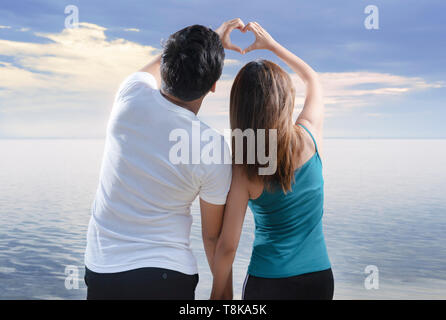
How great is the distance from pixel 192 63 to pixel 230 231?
0.63m

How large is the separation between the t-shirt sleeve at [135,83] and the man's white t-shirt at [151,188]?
0.12 feet

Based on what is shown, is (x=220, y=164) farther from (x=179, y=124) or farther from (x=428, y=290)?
(x=428, y=290)

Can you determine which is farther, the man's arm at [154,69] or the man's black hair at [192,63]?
the man's arm at [154,69]

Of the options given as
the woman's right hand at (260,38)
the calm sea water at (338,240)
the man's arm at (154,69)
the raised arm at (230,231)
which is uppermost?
the woman's right hand at (260,38)

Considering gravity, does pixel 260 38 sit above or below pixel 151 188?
above

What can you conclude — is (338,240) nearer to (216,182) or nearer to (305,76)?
(305,76)

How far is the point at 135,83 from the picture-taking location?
1491 mm

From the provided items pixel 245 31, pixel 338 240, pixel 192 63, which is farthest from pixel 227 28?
pixel 338 240

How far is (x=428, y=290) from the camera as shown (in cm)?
600

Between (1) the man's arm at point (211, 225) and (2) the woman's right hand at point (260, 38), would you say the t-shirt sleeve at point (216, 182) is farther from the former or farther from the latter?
(2) the woman's right hand at point (260, 38)

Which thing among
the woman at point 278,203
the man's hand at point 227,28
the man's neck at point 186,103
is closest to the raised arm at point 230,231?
the woman at point 278,203

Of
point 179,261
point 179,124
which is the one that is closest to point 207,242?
point 179,261

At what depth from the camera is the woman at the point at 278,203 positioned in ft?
4.85
